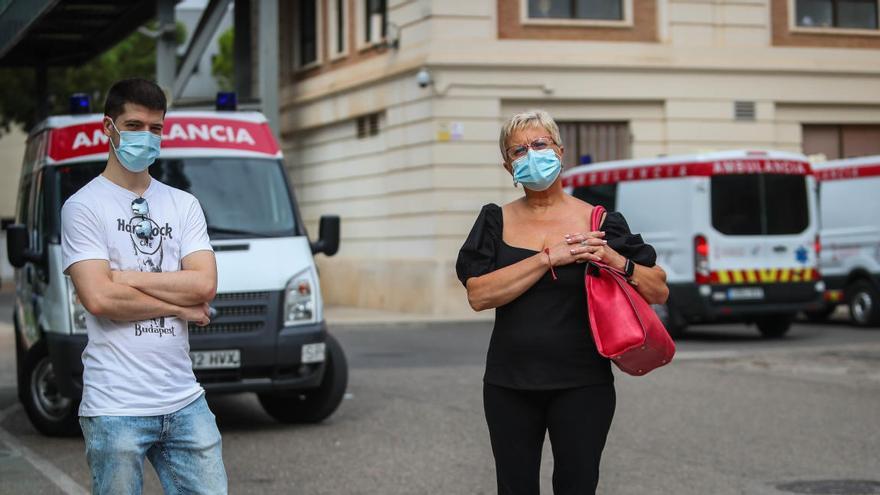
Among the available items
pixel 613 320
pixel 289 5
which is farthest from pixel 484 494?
pixel 289 5

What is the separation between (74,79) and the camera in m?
43.5

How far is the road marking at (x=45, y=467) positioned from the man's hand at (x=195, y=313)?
352 cm

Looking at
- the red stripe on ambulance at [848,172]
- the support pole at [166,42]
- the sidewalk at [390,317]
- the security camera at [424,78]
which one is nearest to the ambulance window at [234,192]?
the support pole at [166,42]

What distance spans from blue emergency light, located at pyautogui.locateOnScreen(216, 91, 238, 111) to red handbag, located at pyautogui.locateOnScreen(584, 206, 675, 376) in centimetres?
670

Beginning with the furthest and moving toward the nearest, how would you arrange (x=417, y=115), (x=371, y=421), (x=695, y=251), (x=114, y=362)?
(x=417, y=115) < (x=695, y=251) < (x=371, y=421) < (x=114, y=362)

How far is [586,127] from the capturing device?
26.6 m

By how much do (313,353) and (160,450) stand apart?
5595 millimetres

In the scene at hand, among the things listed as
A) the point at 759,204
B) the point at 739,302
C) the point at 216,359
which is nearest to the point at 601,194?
the point at 759,204

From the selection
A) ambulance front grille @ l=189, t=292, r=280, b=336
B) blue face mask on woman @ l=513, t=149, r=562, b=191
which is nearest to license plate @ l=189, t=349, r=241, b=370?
ambulance front grille @ l=189, t=292, r=280, b=336

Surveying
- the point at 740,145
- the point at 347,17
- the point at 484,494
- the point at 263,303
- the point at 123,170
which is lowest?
the point at 484,494

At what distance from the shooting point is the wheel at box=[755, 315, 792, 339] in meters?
19.2

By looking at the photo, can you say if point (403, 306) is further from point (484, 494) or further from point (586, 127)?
point (484, 494)

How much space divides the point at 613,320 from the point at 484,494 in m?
Result: 3.40

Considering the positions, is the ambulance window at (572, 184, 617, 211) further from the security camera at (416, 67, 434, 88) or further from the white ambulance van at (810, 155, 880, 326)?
the security camera at (416, 67, 434, 88)
